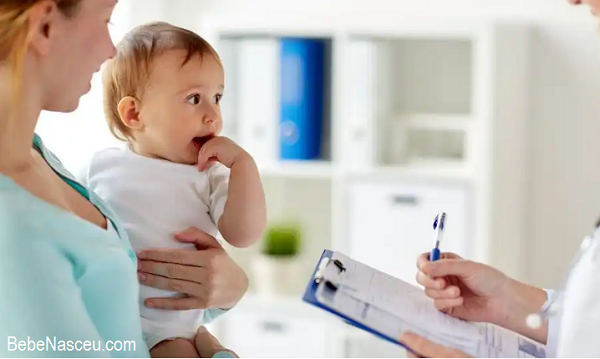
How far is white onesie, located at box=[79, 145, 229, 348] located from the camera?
1.25 meters

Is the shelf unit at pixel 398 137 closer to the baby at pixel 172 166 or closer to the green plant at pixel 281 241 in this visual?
the green plant at pixel 281 241

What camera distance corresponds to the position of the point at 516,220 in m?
2.82

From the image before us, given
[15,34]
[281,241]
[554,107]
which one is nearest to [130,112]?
[15,34]

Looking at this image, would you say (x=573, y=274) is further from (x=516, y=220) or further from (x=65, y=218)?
(x=516, y=220)

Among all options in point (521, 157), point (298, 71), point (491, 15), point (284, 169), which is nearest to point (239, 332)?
point (284, 169)

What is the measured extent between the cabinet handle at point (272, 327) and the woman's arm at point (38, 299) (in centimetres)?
206

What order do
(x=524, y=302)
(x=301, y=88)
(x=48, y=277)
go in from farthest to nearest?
(x=301, y=88) → (x=524, y=302) → (x=48, y=277)

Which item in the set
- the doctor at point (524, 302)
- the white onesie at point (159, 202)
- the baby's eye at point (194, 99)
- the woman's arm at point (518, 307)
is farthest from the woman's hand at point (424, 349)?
the baby's eye at point (194, 99)

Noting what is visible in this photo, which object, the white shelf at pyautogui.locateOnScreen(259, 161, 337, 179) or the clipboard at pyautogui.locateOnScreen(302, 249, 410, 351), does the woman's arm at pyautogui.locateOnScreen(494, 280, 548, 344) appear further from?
the white shelf at pyautogui.locateOnScreen(259, 161, 337, 179)

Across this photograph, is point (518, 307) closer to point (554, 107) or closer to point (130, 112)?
point (130, 112)

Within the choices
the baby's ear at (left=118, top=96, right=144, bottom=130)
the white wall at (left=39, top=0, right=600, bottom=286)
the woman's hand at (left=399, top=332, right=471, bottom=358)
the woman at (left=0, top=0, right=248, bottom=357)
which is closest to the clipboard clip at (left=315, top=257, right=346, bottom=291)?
the woman's hand at (left=399, top=332, right=471, bottom=358)

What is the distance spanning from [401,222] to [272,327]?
57cm

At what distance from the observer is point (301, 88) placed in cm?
296

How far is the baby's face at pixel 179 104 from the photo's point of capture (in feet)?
4.12
